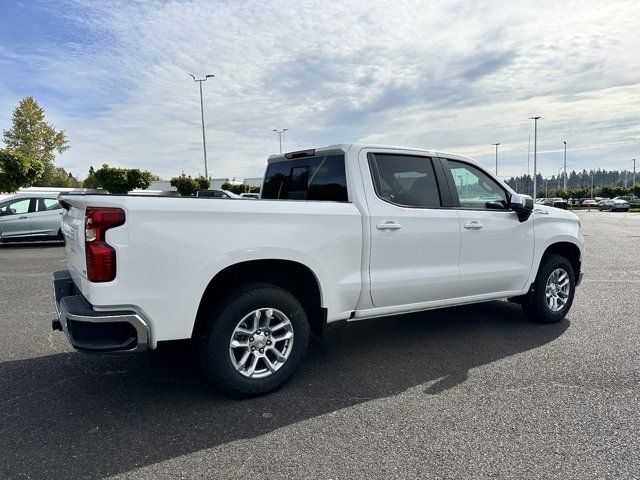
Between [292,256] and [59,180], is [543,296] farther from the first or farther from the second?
[59,180]

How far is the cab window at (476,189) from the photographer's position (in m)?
4.80

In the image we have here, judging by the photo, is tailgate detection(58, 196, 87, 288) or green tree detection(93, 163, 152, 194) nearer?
tailgate detection(58, 196, 87, 288)

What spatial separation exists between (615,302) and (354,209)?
4850 millimetres

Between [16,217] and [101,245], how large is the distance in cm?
1304

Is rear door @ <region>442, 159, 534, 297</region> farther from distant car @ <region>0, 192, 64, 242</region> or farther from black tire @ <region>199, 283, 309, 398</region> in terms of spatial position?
distant car @ <region>0, 192, 64, 242</region>

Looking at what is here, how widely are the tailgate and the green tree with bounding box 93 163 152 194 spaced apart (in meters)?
41.3

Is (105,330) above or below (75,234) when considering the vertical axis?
below

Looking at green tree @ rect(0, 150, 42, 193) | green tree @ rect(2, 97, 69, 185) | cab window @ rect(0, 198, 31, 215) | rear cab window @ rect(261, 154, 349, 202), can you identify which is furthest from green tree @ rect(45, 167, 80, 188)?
rear cab window @ rect(261, 154, 349, 202)

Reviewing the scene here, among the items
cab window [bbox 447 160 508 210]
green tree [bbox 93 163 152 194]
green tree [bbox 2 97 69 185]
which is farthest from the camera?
green tree [bbox 2 97 69 185]

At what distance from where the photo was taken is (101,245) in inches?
118

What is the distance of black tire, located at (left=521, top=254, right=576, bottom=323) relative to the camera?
543 cm

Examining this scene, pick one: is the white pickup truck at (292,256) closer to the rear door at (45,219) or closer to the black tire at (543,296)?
the black tire at (543,296)

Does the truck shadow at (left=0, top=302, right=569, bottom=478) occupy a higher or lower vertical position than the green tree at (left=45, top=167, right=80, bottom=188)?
lower

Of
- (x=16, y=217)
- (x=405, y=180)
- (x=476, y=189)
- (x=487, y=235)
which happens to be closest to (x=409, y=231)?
(x=405, y=180)
